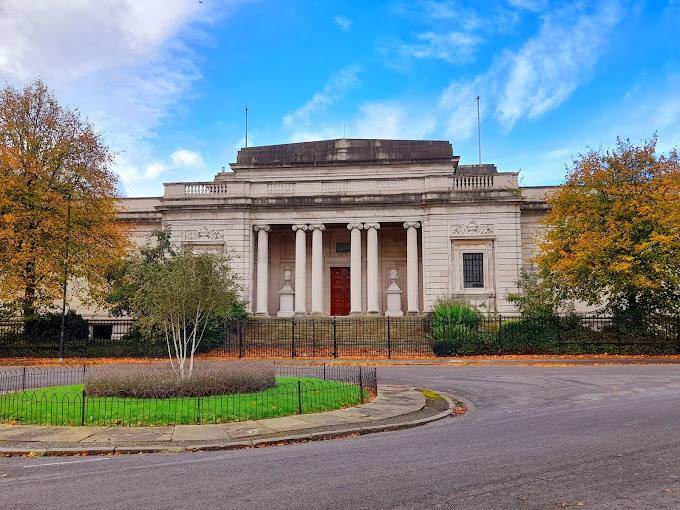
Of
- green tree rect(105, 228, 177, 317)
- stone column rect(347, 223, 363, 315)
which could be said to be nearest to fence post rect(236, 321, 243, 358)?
green tree rect(105, 228, 177, 317)

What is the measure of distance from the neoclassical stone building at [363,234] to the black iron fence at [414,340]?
5.53 m

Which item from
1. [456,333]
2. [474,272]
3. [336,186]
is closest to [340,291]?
[336,186]

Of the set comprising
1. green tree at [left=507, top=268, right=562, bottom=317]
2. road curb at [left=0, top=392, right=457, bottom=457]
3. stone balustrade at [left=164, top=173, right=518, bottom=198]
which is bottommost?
road curb at [left=0, top=392, right=457, bottom=457]

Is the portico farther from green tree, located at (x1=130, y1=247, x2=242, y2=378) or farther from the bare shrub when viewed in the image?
the bare shrub

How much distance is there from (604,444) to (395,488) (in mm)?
4342

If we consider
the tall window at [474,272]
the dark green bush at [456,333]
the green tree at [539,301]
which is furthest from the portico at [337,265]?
the green tree at [539,301]

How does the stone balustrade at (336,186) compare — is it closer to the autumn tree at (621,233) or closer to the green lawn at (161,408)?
the autumn tree at (621,233)

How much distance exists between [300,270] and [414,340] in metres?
10.7

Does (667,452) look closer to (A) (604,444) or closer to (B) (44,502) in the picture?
(A) (604,444)

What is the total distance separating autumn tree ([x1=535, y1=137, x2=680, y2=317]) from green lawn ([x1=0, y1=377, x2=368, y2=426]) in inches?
744

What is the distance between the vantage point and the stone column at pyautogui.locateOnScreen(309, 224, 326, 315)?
38.7 metres

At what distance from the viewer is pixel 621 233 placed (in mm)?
28891

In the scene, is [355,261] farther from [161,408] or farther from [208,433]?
[208,433]

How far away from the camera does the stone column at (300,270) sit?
38.5 m
